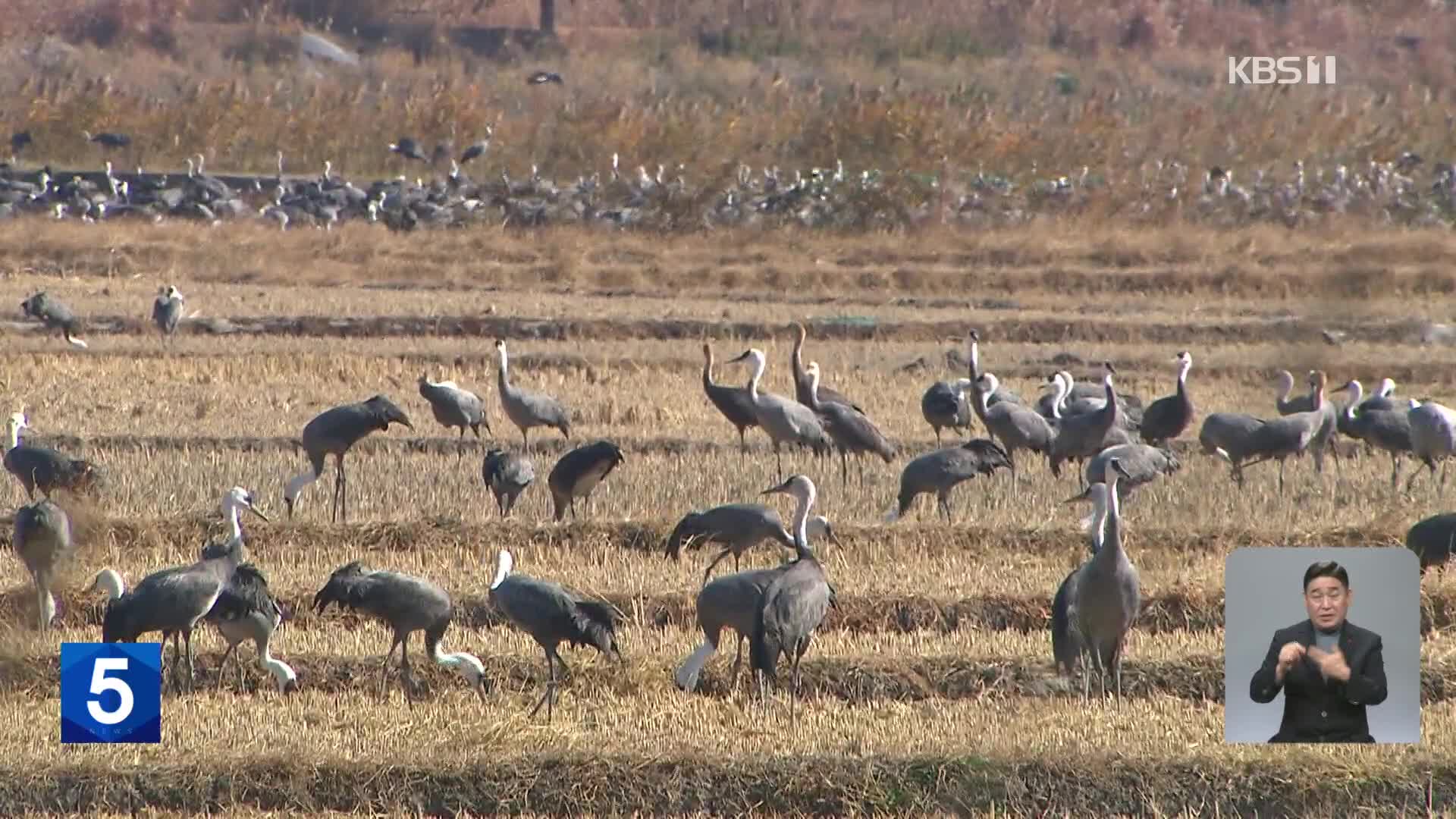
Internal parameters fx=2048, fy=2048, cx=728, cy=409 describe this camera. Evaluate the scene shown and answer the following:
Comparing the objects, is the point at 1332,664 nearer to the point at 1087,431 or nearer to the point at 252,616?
the point at 252,616

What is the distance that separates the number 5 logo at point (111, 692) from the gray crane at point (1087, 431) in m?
6.36

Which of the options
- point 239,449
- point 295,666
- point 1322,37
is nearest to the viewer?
point 295,666

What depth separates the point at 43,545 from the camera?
9281 mm

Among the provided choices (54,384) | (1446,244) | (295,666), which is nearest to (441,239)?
(54,384)

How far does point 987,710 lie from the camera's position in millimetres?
8016

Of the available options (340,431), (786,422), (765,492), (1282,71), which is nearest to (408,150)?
(1282,71)

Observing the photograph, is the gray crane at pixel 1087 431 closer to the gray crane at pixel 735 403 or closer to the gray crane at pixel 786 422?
the gray crane at pixel 786 422

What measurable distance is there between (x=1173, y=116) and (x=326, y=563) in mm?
23427

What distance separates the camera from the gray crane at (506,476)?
1139 centimetres

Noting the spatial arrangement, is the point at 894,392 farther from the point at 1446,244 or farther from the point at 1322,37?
the point at 1322,37

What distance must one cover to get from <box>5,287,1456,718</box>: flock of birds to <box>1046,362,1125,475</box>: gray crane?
14 millimetres

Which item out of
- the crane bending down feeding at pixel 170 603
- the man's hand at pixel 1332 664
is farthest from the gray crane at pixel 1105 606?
the crane bending down feeding at pixel 170 603

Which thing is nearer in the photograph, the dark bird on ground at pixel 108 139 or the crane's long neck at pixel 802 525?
the crane's long neck at pixel 802 525

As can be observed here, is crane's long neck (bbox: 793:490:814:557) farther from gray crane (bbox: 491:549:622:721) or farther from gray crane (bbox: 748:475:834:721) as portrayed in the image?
gray crane (bbox: 491:549:622:721)
